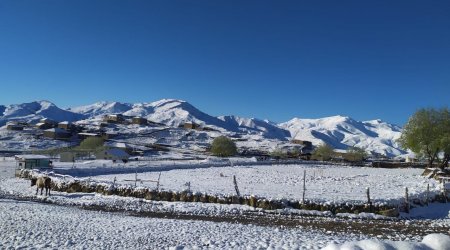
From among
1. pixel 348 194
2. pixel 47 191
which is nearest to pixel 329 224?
pixel 348 194

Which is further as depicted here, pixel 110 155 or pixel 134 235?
pixel 110 155

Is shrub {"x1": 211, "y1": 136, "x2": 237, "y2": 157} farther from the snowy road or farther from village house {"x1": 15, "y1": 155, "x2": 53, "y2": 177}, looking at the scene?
the snowy road

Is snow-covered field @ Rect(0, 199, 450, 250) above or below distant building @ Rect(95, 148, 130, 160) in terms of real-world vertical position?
below

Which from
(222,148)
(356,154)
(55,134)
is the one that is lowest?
(356,154)

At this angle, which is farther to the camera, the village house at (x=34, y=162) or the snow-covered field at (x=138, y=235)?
the village house at (x=34, y=162)

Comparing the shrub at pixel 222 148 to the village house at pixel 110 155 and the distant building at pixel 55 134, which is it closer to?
the village house at pixel 110 155

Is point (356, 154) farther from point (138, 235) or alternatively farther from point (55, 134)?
point (138, 235)

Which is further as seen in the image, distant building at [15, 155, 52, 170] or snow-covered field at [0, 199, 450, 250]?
distant building at [15, 155, 52, 170]

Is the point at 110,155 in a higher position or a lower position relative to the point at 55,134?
lower

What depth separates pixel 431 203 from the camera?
1439 inches

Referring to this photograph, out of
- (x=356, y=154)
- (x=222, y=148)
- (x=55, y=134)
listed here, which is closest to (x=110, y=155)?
(x=222, y=148)

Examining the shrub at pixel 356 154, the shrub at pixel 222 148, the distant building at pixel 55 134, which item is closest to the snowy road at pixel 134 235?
the shrub at pixel 222 148

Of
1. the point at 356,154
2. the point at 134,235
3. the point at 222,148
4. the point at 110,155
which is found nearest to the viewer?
the point at 134,235

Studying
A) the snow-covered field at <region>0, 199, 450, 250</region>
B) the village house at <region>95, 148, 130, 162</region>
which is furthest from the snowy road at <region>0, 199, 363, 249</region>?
the village house at <region>95, 148, 130, 162</region>
